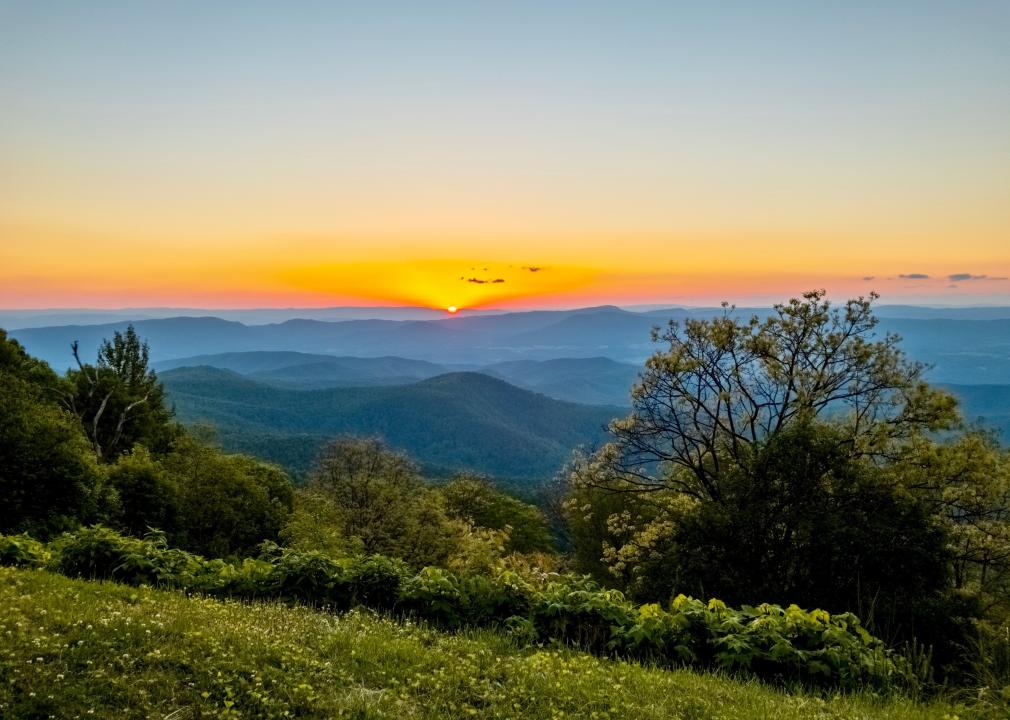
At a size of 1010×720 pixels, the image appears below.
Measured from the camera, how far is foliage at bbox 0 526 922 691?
24.6 ft

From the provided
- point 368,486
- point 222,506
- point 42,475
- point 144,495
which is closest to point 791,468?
point 42,475

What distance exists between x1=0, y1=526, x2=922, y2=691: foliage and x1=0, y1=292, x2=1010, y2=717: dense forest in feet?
0.13

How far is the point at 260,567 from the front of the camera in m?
9.79

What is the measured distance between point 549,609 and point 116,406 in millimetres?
40214

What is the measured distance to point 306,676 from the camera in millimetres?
5922

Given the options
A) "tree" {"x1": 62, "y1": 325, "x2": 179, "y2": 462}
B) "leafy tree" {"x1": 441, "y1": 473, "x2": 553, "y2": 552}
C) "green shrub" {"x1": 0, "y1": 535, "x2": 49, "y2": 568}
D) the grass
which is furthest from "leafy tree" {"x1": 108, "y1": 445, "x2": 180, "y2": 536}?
"leafy tree" {"x1": 441, "y1": 473, "x2": 553, "y2": 552}

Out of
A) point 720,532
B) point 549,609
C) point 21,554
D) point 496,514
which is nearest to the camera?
point 549,609

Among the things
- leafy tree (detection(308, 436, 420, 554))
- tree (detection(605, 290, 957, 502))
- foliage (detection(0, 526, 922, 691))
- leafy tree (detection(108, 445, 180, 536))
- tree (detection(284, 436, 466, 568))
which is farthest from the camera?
leafy tree (detection(308, 436, 420, 554))

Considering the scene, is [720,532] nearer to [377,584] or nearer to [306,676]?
[377,584]

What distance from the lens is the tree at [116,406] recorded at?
35.2m

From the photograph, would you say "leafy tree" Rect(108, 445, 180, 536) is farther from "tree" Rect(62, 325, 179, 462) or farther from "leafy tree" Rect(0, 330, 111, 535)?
"tree" Rect(62, 325, 179, 462)

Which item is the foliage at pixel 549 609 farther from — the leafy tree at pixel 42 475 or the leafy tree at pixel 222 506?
the leafy tree at pixel 222 506

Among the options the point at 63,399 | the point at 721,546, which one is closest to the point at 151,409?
the point at 63,399

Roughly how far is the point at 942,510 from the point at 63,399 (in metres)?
43.1
